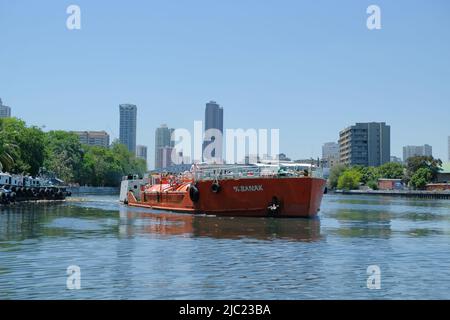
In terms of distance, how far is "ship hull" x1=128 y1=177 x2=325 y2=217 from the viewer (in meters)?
47.2

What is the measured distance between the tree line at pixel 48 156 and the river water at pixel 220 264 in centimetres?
6837

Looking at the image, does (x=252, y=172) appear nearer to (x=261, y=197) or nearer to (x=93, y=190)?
(x=261, y=197)

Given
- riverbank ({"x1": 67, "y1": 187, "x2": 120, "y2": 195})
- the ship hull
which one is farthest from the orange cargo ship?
riverbank ({"x1": 67, "y1": 187, "x2": 120, "y2": 195})

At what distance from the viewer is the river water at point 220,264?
670 inches

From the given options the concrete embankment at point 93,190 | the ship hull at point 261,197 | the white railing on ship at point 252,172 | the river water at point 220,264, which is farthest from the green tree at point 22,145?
the river water at point 220,264

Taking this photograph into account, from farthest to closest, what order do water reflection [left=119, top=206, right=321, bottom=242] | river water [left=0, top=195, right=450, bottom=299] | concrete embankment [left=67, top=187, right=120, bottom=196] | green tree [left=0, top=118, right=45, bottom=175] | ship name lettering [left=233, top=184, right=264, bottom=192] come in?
1. concrete embankment [left=67, top=187, right=120, bottom=196]
2. green tree [left=0, top=118, right=45, bottom=175]
3. ship name lettering [left=233, top=184, right=264, bottom=192]
4. water reflection [left=119, top=206, right=321, bottom=242]
5. river water [left=0, top=195, right=450, bottom=299]

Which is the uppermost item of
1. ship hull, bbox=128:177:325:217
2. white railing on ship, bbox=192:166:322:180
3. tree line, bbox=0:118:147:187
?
tree line, bbox=0:118:147:187

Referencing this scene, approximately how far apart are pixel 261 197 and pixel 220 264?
26.7 m

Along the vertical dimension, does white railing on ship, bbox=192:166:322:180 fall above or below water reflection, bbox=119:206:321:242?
above

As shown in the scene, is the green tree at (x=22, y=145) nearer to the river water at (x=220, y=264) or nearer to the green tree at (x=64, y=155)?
the green tree at (x=64, y=155)

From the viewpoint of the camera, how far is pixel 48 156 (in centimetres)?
13888

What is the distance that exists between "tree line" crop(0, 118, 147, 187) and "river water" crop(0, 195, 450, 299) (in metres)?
68.4

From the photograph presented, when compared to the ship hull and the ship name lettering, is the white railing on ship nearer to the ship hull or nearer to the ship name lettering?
the ship hull
